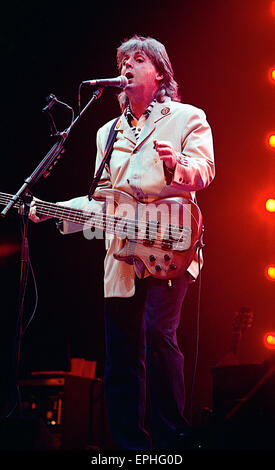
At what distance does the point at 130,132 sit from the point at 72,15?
1.79m

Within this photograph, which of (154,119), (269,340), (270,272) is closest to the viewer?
(154,119)

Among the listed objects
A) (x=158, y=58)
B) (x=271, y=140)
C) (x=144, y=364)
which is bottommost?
(x=144, y=364)

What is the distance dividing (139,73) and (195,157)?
0.66 m

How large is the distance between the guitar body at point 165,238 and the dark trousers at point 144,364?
11 cm

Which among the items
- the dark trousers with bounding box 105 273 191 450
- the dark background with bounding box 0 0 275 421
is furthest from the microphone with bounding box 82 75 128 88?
the dark background with bounding box 0 0 275 421

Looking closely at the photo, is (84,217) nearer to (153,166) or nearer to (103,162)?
(103,162)

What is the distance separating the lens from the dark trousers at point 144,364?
221 cm

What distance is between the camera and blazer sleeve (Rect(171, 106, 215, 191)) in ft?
7.37

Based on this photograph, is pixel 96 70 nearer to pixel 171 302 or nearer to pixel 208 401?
pixel 171 302

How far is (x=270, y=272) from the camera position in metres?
3.59

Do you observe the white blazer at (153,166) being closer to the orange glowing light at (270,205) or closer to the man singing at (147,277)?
the man singing at (147,277)

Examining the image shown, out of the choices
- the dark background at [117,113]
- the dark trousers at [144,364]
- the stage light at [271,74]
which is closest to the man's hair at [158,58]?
the dark background at [117,113]

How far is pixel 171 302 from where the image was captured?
7.72 feet

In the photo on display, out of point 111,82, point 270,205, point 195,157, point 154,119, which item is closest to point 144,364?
point 195,157
